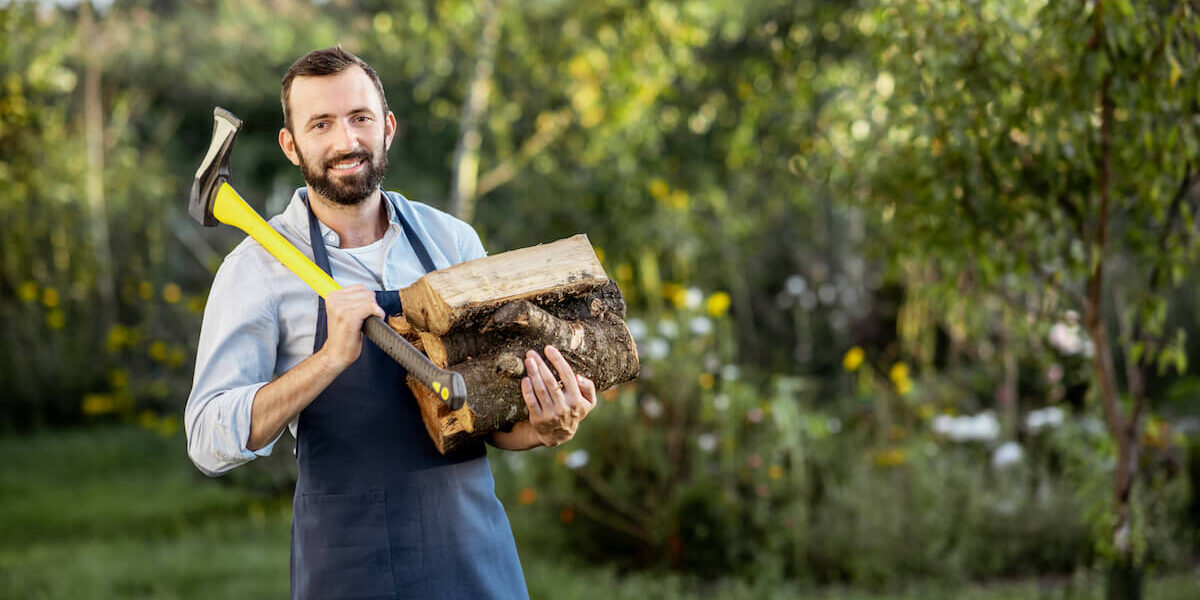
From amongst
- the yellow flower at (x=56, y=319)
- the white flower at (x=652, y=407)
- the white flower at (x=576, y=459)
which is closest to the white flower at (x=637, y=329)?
the white flower at (x=652, y=407)

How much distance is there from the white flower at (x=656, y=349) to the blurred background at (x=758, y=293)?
0.06m

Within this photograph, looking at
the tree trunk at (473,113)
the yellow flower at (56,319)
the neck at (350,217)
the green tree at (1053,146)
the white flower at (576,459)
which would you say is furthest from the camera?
the yellow flower at (56,319)

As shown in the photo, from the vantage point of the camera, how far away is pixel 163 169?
9133 mm

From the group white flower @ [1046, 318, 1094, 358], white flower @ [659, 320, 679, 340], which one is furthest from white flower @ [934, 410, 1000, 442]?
white flower @ [659, 320, 679, 340]

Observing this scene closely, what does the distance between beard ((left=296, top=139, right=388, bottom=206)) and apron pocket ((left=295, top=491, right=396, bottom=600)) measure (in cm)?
50

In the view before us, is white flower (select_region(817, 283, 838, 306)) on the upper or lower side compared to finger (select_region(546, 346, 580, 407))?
upper

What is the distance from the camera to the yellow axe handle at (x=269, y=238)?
170cm

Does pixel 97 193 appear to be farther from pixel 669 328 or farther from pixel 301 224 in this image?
pixel 301 224

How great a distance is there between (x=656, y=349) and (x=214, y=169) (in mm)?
3122

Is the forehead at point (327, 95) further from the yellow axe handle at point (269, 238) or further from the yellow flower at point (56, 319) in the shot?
the yellow flower at point (56, 319)

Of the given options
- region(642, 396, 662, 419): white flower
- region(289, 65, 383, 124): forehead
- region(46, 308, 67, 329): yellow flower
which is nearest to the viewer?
region(289, 65, 383, 124): forehead

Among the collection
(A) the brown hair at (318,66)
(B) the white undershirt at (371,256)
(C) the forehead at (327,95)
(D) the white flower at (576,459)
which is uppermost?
(A) the brown hair at (318,66)

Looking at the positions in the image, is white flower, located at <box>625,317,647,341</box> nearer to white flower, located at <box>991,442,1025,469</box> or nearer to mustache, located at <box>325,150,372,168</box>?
white flower, located at <box>991,442,1025,469</box>

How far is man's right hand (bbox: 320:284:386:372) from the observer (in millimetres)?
1610
